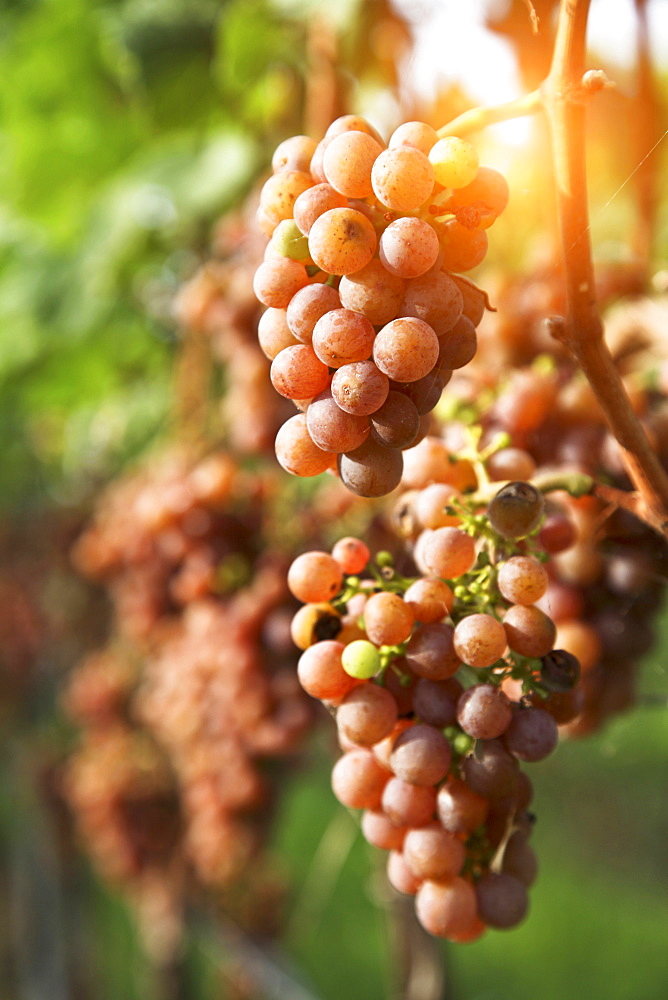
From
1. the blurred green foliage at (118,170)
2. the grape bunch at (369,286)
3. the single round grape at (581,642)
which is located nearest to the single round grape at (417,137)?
the grape bunch at (369,286)

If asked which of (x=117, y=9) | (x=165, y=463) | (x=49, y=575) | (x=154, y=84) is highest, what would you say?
(x=117, y=9)

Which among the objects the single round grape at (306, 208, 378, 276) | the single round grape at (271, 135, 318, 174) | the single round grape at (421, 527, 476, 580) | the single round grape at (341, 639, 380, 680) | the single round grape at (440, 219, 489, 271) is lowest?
the single round grape at (341, 639, 380, 680)

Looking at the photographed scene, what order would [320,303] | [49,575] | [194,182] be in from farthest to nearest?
[49,575]
[194,182]
[320,303]

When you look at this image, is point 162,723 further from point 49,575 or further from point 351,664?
point 49,575

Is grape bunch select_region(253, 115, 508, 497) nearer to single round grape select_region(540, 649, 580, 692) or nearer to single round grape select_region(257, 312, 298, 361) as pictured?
single round grape select_region(257, 312, 298, 361)

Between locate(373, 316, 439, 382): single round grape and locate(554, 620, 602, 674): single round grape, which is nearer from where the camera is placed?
locate(373, 316, 439, 382): single round grape

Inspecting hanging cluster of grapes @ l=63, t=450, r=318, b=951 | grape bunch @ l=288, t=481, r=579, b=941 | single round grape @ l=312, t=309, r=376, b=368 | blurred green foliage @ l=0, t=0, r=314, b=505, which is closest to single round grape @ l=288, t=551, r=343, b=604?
grape bunch @ l=288, t=481, r=579, b=941

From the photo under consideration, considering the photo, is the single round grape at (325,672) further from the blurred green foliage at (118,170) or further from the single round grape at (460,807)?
the blurred green foliage at (118,170)

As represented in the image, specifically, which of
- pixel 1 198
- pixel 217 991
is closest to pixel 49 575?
pixel 1 198
